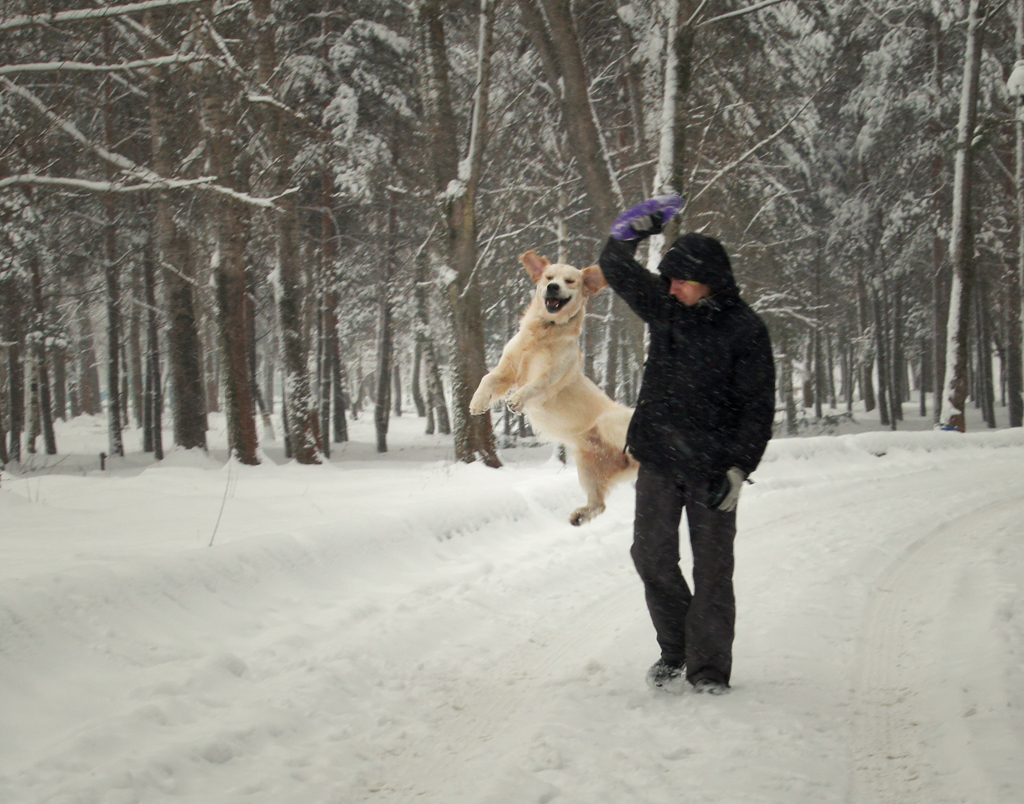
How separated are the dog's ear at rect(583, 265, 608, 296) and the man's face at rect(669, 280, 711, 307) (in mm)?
880

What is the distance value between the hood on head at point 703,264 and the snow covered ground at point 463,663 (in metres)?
1.95

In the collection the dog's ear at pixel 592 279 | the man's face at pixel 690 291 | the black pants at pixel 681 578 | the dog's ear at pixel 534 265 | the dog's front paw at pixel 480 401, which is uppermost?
the dog's ear at pixel 534 265

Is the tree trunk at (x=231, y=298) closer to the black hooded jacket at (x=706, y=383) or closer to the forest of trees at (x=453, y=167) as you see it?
the forest of trees at (x=453, y=167)

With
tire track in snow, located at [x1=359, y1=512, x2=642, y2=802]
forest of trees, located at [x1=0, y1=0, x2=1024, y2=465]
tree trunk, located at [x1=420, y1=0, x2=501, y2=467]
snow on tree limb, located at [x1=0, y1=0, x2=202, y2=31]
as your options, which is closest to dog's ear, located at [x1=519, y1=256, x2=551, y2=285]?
tire track in snow, located at [x1=359, y1=512, x2=642, y2=802]

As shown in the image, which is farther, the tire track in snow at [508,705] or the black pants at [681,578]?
the black pants at [681,578]

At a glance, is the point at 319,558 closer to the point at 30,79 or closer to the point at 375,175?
the point at 30,79

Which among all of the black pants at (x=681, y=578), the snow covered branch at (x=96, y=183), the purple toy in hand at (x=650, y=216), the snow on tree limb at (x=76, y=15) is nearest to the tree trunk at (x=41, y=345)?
the snow covered branch at (x=96, y=183)

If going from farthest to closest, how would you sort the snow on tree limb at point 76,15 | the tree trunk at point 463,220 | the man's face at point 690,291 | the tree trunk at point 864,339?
1. the tree trunk at point 864,339
2. the tree trunk at point 463,220
3. the snow on tree limb at point 76,15
4. the man's face at point 690,291

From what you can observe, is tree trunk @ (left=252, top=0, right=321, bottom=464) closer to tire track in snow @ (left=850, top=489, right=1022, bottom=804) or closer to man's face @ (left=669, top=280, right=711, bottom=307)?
tire track in snow @ (left=850, top=489, right=1022, bottom=804)

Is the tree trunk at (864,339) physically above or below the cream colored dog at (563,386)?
above

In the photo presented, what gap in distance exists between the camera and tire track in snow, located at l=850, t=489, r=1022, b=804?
8.23ft

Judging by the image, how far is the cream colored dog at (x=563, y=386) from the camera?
4.45m

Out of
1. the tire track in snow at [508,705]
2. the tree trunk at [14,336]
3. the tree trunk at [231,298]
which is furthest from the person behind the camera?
the tree trunk at [14,336]

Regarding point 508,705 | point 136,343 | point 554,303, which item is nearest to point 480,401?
point 554,303
